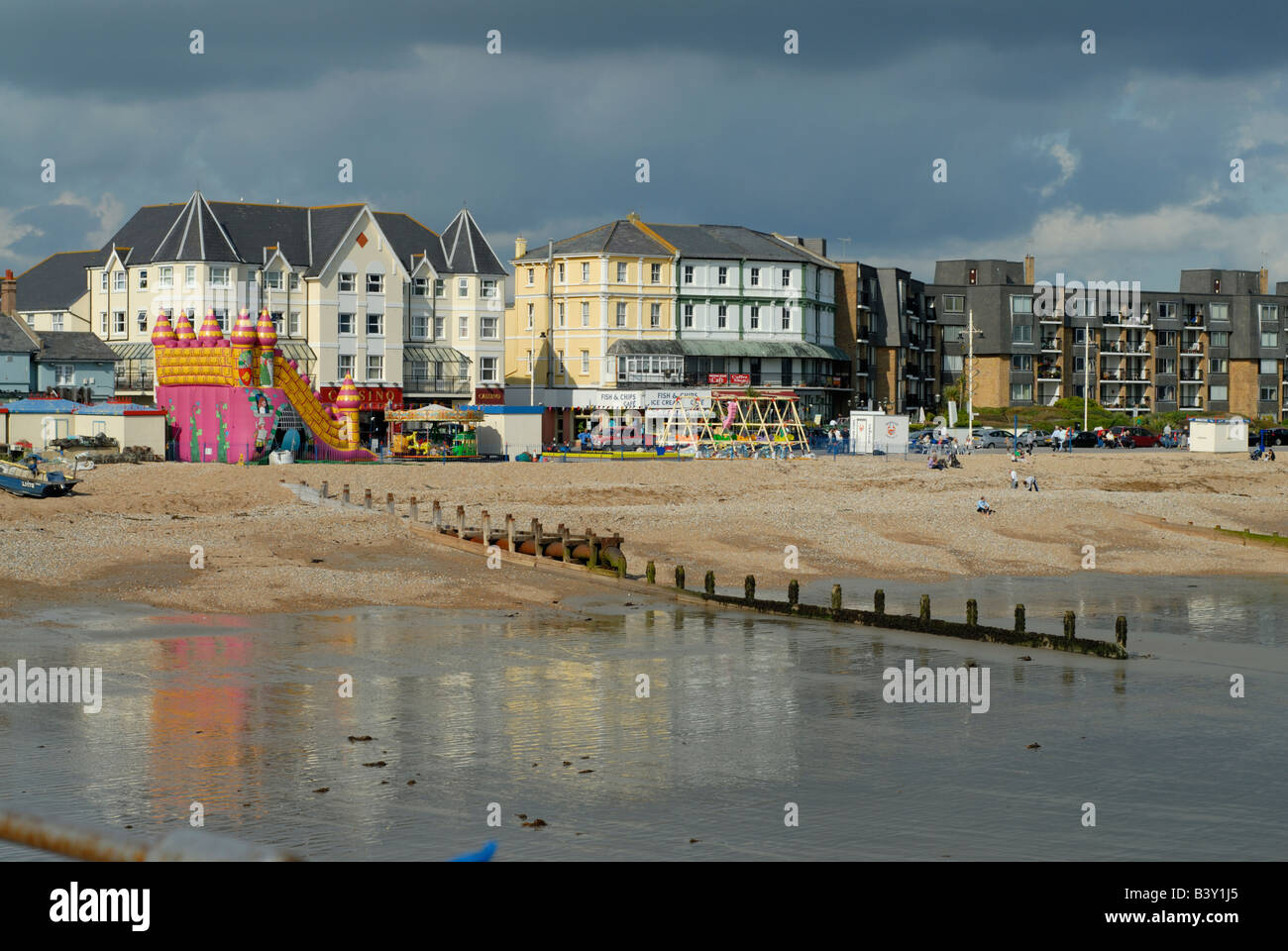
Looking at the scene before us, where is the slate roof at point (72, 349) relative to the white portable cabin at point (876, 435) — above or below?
above

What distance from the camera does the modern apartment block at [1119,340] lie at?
151m

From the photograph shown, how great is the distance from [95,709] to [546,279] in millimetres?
89603

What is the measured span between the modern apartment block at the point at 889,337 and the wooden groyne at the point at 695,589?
260 feet

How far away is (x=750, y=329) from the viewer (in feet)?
376

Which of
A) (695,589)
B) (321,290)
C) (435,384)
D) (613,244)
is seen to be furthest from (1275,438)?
(695,589)

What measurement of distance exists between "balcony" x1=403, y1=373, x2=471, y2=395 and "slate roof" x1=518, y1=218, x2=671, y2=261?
16.4 metres

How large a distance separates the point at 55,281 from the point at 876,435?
61.6 m

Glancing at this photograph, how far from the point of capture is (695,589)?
41219 mm

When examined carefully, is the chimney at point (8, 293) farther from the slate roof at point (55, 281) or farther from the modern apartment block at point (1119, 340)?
the modern apartment block at point (1119, 340)

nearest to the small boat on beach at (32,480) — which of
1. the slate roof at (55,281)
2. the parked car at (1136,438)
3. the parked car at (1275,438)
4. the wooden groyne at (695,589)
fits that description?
the wooden groyne at (695,589)

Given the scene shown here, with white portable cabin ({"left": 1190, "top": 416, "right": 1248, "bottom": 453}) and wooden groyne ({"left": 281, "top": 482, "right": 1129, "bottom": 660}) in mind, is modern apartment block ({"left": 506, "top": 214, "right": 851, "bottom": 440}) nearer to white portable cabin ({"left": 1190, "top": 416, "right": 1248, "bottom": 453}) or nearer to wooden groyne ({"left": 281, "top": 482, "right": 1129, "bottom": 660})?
white portable cabin ({"left": 1190, "top": 416, "right": 1248, "bottom": 453})
